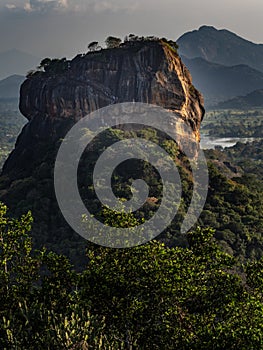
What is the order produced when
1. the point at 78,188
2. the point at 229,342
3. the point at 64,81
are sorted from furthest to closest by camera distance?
→ the point at 64,81 < the point at 78,188 < the point at 229,342

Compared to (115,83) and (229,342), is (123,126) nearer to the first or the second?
(115,83)

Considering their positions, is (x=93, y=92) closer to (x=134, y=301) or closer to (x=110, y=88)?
(x=110, y=88)

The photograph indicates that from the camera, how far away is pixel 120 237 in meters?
14.7

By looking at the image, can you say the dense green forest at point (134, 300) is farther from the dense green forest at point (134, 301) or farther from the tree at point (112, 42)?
the tree at point (112, 42)

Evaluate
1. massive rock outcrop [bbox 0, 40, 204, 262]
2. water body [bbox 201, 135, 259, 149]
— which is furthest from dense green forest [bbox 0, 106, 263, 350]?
water body [bbox 201, 135, 259, 149]

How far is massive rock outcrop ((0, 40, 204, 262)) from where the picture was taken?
50625 mm

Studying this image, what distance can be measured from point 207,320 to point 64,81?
151 ft

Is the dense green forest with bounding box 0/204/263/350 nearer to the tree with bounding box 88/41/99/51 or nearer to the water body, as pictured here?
the tree with bounding box 88/41/99/51

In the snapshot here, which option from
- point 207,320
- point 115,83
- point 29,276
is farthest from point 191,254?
point 115,83

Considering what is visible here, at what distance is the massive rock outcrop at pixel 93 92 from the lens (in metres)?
50.6

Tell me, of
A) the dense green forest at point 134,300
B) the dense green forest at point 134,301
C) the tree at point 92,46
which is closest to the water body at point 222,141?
the tree at point 92,46

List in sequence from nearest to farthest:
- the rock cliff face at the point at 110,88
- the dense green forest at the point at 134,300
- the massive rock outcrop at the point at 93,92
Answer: the dense green forest at the point at 134,300, the massive rock outcrop at the point at 93,92, the rock cliff face at the point at 110,88

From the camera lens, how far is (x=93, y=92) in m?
52.7

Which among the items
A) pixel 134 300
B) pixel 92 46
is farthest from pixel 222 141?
pixel 134 300
